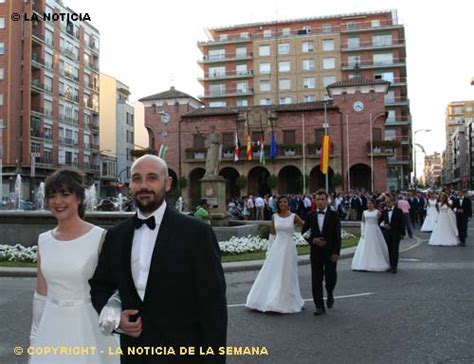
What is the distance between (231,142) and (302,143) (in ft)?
25.6

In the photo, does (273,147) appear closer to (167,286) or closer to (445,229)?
(445,229)

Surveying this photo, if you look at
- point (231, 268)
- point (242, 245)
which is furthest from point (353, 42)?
point (231, 268)

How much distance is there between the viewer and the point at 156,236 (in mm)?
2750

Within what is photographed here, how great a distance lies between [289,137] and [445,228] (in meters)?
34.9

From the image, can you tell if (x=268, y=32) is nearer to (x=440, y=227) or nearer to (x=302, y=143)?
(x=302, y=143)

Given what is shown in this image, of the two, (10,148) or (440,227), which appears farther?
(10,148)

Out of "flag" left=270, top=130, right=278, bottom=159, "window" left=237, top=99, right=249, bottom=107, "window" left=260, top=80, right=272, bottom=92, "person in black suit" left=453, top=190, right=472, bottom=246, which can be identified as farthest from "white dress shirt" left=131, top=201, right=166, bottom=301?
"window" left=237, top=99, right=249, bottom=107

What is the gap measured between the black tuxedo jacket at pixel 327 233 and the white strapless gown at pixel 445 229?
11986 mm

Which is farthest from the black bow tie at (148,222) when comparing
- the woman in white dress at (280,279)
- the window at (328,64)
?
the window at (328,64)

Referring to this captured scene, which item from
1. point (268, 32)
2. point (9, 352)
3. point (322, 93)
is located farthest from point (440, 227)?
point (268, 32)

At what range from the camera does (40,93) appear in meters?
61.8

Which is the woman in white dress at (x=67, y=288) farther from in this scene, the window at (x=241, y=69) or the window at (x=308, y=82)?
the window at (x=241, y=69)

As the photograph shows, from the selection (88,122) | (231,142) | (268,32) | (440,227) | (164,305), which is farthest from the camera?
(268,32)

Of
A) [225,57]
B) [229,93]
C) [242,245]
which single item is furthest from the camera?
[225,57]
